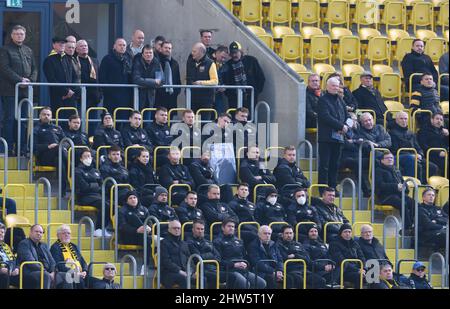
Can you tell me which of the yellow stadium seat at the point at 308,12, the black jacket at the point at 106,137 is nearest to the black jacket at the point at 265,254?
the black jacket at the point at 106,137

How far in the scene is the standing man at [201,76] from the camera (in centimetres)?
2592

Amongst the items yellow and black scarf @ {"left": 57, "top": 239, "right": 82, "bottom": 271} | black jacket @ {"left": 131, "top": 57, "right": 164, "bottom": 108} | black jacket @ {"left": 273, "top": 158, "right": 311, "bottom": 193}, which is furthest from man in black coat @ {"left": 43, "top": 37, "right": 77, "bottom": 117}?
yellow and black scarf @ {"left": 57, "top": 239, "right": 82, "bottom": 271}

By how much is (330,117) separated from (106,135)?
2.58 metres

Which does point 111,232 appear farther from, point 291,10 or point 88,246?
point 291,10

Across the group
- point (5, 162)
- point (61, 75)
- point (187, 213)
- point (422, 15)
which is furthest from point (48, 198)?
point (422, 15)

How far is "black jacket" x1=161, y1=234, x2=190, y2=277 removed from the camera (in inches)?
914

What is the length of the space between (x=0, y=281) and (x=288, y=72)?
547cm

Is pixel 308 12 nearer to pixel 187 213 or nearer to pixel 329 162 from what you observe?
pixel 329 162

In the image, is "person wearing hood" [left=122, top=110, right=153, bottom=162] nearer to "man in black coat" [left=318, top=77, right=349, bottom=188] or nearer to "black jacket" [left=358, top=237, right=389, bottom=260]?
"man in black coat" [left=318, top=77, right=349, bottom=188]

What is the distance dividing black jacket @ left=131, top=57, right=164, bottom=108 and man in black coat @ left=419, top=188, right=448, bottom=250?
11.0 ft

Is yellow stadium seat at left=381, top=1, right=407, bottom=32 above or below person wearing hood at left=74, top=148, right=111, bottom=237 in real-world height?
above

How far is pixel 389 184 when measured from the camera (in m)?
25.4
